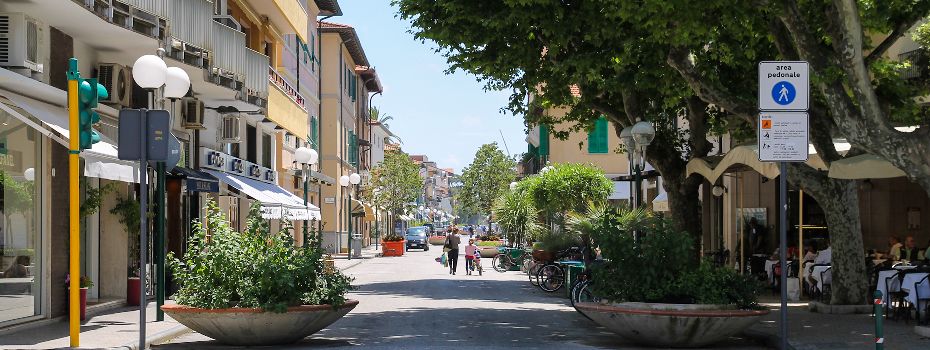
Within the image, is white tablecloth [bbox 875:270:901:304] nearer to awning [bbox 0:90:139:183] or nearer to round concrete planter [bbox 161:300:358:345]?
round concrete planter [bbox 161:300:358:345]

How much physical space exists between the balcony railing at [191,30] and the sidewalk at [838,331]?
1070 cm

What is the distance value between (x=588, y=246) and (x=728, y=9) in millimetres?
5987

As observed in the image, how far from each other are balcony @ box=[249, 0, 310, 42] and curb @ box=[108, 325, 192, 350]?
18218 mm

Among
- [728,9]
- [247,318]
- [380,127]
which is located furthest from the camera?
[380,127]

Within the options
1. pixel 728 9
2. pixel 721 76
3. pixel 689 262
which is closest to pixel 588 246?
pixel 721 76

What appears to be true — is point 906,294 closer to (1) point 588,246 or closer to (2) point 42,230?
(1) point 588,246

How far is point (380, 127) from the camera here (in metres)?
103

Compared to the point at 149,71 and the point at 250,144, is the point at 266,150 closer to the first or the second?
the point at 250,144

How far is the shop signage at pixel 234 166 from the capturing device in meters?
28.6

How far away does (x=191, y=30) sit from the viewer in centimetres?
2175

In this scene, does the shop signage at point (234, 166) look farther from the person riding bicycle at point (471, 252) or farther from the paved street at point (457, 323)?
the person riding bicycle at point (471, 252)

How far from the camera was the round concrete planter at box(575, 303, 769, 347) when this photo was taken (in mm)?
13227

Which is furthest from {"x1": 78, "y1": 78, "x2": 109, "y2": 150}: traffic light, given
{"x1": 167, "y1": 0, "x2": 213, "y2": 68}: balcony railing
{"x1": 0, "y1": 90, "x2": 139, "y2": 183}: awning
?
{"x1": 167, "y1": 0, "x2": 213, "y2": 68}: balcony railing

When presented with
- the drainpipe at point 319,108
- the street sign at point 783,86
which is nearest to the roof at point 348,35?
the drainpipe at point 319,108
